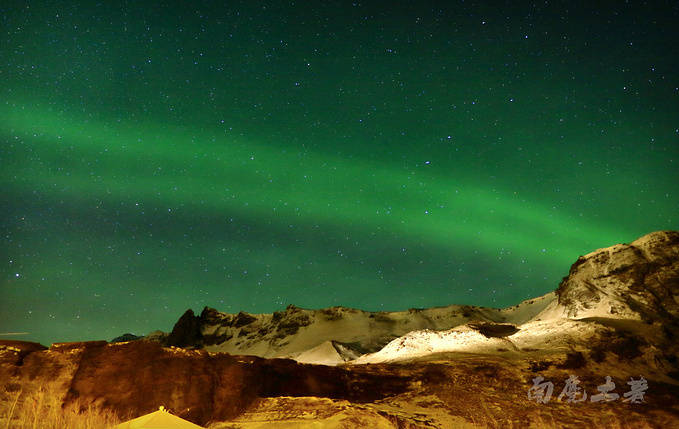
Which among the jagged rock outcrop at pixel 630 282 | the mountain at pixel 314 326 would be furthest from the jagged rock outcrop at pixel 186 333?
the jagged rock outcrop at pixel 630 282

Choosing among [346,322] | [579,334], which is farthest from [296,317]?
[579,334]

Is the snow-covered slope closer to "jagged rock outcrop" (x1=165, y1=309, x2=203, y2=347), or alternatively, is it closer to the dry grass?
the dry grass

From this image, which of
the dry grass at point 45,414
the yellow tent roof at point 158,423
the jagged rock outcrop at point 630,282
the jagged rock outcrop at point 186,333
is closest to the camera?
the yellow tent roof at point 158,423

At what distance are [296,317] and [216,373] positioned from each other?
71143mm

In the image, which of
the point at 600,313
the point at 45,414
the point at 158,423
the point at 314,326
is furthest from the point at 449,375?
the point at 314,326

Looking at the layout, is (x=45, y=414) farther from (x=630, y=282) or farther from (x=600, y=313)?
(x=630, y=282)

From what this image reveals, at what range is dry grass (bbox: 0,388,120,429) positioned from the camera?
8148 mm

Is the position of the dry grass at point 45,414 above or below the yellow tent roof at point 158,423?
below

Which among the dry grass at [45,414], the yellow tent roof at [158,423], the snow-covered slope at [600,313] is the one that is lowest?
the dry grass at [45,414]

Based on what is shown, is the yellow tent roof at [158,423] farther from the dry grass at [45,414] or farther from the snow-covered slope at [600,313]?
the snow-covered slope at [600,313]

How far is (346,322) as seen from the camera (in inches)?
3086

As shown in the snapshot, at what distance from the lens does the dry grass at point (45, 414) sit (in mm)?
8148

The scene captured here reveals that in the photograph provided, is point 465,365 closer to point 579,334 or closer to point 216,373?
point 579,334

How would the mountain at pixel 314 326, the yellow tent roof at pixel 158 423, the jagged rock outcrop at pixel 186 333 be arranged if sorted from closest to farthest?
the yellow tent roof at pixel 158 423
the mountain at pixel 314 326
the jagged rock outcrop at pixel 186 333
